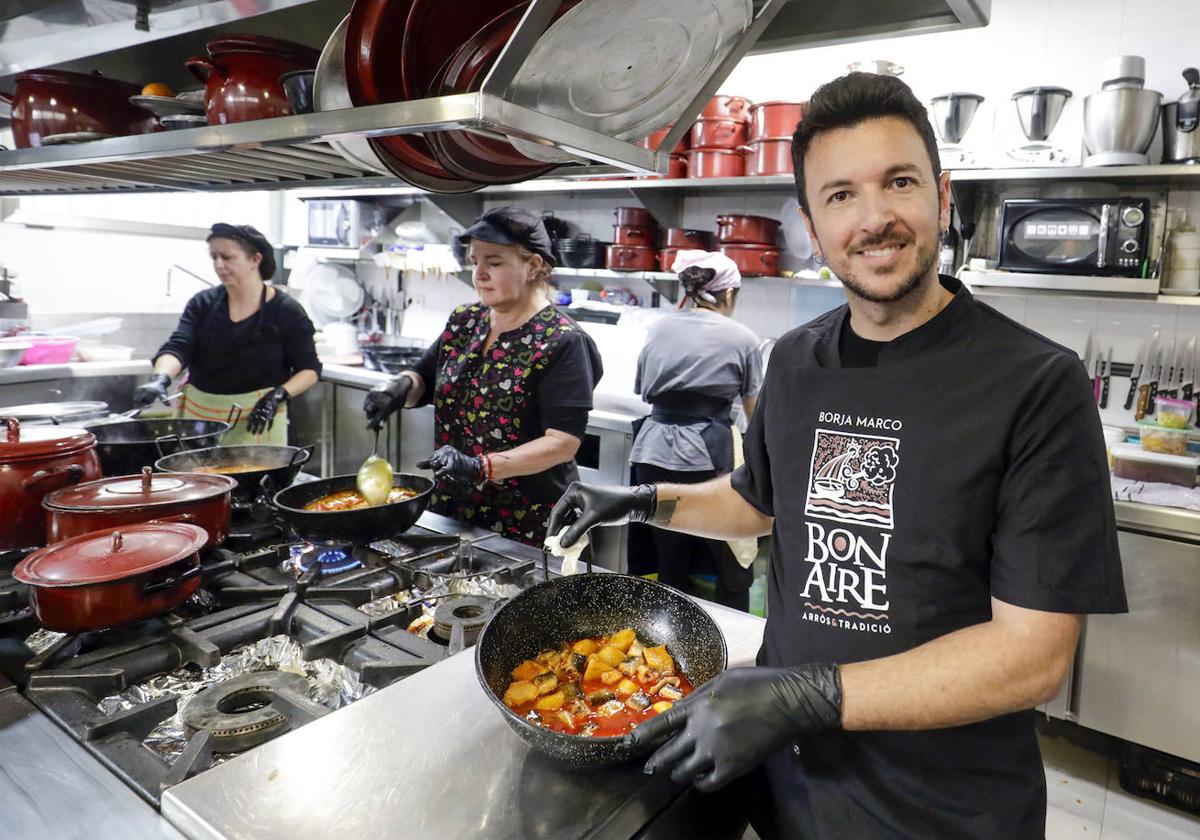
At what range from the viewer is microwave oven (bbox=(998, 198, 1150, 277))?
9.09 feet

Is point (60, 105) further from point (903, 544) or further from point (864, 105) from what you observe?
point (903, 544)

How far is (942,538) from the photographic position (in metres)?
1.04

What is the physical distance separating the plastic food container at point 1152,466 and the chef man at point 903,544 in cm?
229

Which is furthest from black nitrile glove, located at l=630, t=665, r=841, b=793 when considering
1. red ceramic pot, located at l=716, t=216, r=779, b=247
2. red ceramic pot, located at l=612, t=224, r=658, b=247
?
red ceramic pot, located at l=612, t=224, r=658, b=247

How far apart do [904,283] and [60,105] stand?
6.19ft

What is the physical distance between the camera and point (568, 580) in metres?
1.35

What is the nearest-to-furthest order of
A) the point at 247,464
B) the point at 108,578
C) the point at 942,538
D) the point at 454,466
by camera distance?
1. the point at 942,538
2. the point at 108,578
3. the point at 454,466
4. the point at 247,464

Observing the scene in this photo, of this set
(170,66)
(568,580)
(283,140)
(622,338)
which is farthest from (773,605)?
(622,338)

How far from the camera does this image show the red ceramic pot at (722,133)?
3.80m

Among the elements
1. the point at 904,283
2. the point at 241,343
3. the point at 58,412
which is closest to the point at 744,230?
the point at 241,343

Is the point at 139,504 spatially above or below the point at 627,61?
below

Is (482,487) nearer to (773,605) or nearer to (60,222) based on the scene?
(773,605)

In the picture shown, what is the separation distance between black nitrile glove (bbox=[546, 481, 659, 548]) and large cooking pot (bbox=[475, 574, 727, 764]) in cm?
13

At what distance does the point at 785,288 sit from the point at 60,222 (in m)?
4.45
